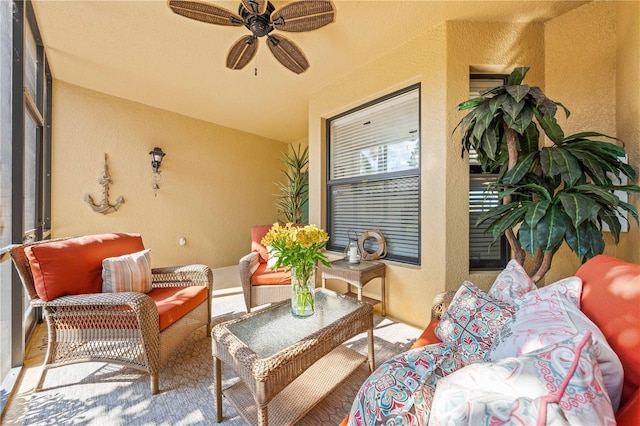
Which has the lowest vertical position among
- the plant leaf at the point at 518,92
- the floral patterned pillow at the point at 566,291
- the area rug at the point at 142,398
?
the area rug at the point at 142,398

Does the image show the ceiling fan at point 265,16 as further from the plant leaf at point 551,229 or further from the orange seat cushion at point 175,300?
the orange seat cushion at point 175,300

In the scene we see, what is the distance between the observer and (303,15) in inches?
63.9

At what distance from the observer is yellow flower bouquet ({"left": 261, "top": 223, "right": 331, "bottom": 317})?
4.88ft

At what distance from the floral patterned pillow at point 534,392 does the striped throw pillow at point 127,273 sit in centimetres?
211

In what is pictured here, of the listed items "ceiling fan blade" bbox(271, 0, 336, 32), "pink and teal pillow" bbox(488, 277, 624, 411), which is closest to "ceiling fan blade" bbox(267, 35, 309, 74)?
"ceiling fan blade" bbox(271, 0, 336, 32)

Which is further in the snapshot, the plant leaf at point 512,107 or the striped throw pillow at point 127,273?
the striped throw pillow at point 127,273

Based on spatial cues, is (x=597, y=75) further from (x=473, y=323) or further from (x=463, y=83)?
(x=473, y=323)

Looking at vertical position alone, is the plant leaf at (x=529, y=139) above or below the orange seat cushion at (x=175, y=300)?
above

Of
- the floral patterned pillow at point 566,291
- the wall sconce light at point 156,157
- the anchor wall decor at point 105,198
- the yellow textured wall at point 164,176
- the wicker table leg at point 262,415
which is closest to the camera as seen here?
the floral patterned pillow at point 566,291

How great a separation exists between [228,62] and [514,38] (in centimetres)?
259

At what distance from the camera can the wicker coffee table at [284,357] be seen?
1.09 m

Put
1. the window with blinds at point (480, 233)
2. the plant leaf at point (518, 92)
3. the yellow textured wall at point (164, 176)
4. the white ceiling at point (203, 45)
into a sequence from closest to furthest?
the plant leaf at point (518, 92)
the white ceiling at point (203, 45)
the window with blinds at point (480, 233)
the yellow textured wall at point (164, 176)

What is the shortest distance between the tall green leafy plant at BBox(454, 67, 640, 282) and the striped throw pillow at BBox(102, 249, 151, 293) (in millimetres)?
2611

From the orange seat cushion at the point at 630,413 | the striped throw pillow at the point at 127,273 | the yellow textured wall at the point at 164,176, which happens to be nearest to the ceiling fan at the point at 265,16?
the striped throw pillow at the point at 127,273
